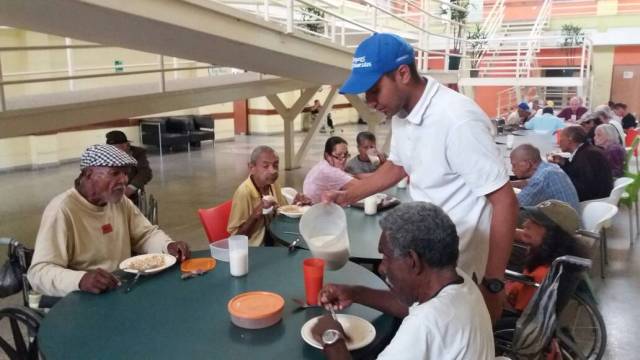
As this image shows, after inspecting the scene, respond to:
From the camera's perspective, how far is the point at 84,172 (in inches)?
88.8

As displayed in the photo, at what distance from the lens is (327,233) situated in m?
2.20

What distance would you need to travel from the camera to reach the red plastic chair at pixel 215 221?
296 centimetres

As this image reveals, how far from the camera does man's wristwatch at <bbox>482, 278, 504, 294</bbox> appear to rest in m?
1.69

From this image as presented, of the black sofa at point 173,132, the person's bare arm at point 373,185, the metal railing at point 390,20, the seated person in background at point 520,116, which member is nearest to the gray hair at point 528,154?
the person's bare arm at point 373,185

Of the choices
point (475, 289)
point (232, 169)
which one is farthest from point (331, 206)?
point (232, 169)

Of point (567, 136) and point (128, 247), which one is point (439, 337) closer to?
point (128, 247)

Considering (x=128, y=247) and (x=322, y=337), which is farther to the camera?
(x=128, y=247)

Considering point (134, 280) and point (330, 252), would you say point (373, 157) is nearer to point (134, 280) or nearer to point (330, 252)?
point (330, 252)

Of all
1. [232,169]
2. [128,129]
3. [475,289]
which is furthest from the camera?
[128,129]

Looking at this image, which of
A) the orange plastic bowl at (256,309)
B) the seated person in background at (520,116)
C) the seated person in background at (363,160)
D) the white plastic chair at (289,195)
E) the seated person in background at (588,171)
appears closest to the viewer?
the orange plastic bowl at (256,309)

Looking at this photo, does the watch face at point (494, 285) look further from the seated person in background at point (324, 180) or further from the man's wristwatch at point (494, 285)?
the seated person in background at point (324, 180)

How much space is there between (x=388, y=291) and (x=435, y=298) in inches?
22.2

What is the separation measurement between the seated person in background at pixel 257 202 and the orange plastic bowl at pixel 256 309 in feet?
3.74

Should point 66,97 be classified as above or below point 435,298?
above
